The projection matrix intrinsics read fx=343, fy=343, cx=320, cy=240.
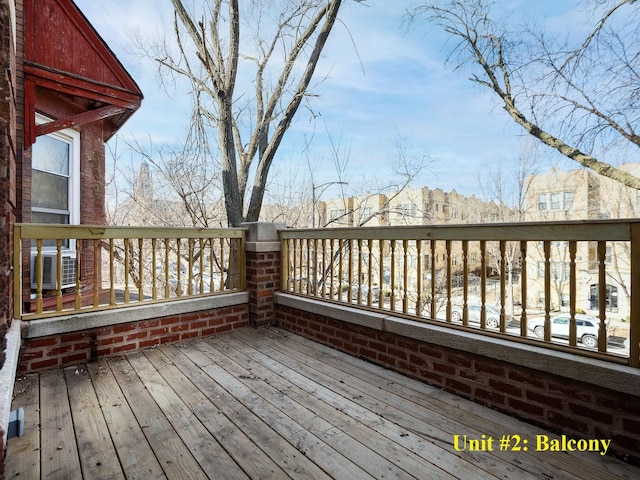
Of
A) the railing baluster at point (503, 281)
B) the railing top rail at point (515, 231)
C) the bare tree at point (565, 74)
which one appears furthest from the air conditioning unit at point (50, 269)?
the bare tree at point (565, 74)

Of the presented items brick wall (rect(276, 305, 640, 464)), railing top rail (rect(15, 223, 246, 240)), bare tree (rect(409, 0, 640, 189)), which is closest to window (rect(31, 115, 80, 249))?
railing top rail (rect(15, 223, 246, 240))

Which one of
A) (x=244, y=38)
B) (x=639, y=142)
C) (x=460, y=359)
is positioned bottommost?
(x=460, y=359)

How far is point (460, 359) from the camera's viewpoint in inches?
93.6

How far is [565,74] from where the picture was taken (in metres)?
7.57

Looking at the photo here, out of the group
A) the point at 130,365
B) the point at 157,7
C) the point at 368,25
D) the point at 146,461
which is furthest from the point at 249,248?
the point at 368,25

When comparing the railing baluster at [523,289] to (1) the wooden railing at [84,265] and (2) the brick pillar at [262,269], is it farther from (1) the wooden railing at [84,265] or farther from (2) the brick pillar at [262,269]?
(2) the brick pillar at [262,269]

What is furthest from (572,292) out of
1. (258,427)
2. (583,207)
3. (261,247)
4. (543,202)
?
(543,202)

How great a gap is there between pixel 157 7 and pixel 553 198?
43.8ft

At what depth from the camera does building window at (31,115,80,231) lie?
394 centimetres

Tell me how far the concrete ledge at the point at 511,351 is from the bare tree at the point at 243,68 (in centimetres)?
411

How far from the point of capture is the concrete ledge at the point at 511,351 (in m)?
1.72

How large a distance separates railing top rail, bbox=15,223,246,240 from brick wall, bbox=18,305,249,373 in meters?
0.82

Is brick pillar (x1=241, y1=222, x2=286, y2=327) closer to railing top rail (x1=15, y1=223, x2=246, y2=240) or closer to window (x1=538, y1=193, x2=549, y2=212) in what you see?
railing top rail (x1=15, y1=223, x2=246, y2=240)

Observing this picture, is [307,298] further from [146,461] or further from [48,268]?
[48,268]
